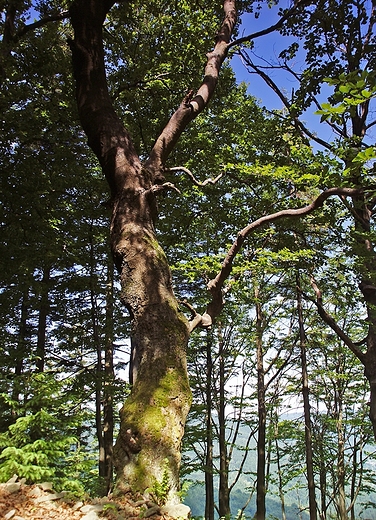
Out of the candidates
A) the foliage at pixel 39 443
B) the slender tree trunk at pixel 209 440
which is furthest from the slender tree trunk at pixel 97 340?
the foliage at pixel 39 443

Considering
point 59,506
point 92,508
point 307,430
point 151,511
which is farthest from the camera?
point 307,430

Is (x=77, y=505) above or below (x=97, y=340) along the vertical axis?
below

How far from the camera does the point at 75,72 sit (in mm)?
3646

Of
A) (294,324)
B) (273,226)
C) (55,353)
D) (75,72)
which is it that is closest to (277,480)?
(294,324)

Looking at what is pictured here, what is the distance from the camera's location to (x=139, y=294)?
9.31 feet

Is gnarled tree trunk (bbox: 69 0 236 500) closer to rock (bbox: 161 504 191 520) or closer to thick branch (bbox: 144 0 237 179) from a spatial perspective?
Result: thick branch (bbox: 144 0 237 179)

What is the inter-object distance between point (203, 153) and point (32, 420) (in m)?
7.48

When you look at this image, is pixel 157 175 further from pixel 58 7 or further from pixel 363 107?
pixel 363 107

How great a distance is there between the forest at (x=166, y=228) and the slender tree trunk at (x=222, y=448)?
0.08m

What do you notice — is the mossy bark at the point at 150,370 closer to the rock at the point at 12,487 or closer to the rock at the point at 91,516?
the rock at the point at 91,516

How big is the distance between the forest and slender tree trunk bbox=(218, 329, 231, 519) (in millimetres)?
79

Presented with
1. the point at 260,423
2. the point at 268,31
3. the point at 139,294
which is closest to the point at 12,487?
the point at 139,294

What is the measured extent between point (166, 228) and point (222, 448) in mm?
9532

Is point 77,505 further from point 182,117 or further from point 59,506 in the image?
point 182,117
